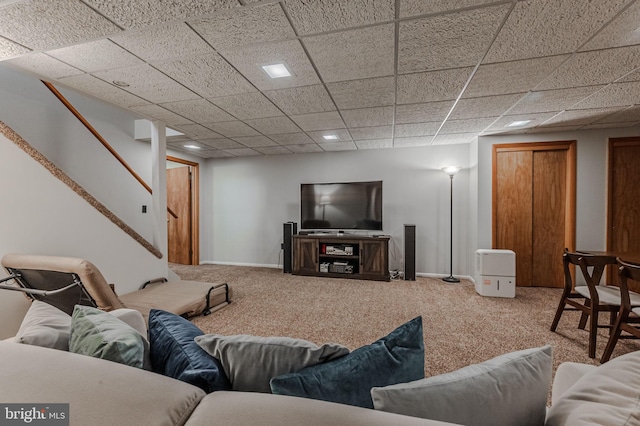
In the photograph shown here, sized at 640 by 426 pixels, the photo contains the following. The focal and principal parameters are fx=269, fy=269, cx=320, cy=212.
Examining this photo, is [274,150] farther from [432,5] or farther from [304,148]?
[432,5]

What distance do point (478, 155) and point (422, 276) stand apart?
2.18 meters

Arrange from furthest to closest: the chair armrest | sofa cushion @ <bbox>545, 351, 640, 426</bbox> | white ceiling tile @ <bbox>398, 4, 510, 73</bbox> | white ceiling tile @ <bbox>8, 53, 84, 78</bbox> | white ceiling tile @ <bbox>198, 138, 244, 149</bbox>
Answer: white ceiling tile @ <bbox>198, 138, 244, 149</bbox> < white ceiling tile @ <bbox>8, 53, 84, 78</bbox> < white ceiling tile @ <bbox>398, 4, 510, 73</bbox> < the chair armrest < sofa cushion @ <bbox>545, 351, 640, 426</bbox>

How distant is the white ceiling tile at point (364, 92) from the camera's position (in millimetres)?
2400

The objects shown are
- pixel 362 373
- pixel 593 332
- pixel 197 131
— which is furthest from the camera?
pixel 197 131

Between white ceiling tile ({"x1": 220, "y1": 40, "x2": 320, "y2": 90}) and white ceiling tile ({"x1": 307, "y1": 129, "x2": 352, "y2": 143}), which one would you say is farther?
white ceiling tile ({"x1": 307, "y1": 129, "x2": 352, "y2": 143})

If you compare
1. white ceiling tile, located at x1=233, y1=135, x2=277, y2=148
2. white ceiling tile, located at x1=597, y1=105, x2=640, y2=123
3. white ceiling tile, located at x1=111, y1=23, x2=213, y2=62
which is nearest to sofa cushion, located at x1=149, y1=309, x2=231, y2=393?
white ceiling tile, located at x1=111, y1=23, x2=213, y2=62

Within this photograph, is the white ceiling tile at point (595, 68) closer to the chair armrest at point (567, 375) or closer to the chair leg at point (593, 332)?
the chair leg at point (593, 332)

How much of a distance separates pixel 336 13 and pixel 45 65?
92.8 inches

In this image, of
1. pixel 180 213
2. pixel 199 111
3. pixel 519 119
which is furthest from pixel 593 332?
pixel 180 213

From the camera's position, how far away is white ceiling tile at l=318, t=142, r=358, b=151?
4.61 m

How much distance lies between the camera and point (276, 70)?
7.22ft

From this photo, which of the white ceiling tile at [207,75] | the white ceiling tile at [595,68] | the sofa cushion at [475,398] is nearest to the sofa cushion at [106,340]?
the sofa cushion at [475,398]

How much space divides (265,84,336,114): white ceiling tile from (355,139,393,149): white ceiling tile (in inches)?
63.0

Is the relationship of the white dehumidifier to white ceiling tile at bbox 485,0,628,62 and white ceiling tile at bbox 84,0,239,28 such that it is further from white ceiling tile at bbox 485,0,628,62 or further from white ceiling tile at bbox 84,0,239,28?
white ceiling tile at bbox 84,0,239,28
